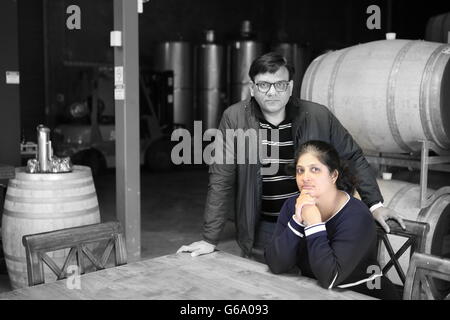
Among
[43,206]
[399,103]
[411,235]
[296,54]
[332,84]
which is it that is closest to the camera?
[411,235]

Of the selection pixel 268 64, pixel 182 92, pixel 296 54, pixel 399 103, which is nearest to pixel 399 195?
pixel 399 103

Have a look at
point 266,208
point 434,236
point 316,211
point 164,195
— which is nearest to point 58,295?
point 316,211

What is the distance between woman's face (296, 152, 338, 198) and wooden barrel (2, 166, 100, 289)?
205cm

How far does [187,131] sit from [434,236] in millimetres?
7786

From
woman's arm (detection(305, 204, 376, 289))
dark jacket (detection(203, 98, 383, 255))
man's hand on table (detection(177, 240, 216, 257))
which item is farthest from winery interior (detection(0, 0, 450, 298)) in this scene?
woman's arm (detection(305, 204, 376, 289))

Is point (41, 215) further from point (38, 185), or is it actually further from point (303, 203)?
point (303, 203)

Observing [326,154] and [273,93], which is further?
[273,93]

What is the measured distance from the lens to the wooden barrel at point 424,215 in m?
3.76

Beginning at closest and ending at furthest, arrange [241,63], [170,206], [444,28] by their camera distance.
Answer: [444,28] < [170,206] < [241,63]

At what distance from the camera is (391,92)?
158 inches

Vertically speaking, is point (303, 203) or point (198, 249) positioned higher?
point (303, 203)

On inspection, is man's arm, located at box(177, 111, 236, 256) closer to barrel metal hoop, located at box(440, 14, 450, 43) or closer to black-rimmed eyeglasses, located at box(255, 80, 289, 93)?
black-rimmed eyeglasses, located at box(255, 80, 289, 93)

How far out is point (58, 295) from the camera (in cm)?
185

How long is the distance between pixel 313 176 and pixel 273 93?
0.61 metres
